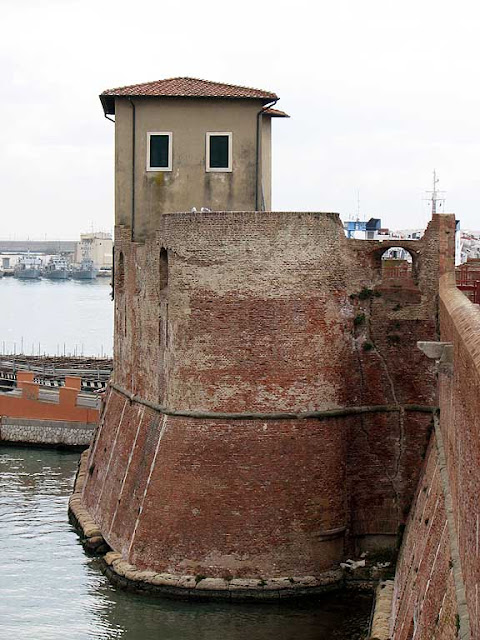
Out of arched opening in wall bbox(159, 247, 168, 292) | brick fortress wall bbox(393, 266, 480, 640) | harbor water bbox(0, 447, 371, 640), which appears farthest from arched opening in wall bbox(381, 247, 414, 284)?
harbor water bbox(0, 447, 371, 640)

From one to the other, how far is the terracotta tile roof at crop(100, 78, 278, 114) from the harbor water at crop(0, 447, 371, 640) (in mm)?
9081

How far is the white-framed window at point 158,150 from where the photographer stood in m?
27.3

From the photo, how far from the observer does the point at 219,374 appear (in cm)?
Answer: 2289

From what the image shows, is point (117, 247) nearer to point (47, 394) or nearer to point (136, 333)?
point (136, 333)

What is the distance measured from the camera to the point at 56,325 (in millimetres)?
120562

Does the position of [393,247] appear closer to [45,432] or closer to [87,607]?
[87,607]

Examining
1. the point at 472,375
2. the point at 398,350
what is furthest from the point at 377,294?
the point at 472,375

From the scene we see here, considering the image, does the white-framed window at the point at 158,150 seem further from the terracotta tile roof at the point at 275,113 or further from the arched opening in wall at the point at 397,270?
the arched opening in wall at the point at 397,270

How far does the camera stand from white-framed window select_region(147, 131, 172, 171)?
89.7 ft

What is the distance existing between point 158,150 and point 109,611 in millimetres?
9741

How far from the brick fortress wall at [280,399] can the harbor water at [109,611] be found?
79 centimetres

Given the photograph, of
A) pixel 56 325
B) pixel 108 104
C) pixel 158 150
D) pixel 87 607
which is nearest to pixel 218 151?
pixel 158 150

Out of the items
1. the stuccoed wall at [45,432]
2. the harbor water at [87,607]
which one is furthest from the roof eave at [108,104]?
the stuccoed wall at [45,432]

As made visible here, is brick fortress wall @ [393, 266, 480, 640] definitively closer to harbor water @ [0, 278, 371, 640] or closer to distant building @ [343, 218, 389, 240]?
harbor water @ [0, 278, 371, 640]
